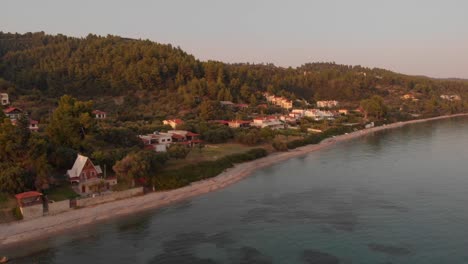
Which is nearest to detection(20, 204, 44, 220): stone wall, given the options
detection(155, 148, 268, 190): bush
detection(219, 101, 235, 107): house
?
detection(155, 148, 268, 190): bush

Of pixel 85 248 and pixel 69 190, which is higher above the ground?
→ pixel 69 190

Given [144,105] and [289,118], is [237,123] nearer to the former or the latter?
[289,118]

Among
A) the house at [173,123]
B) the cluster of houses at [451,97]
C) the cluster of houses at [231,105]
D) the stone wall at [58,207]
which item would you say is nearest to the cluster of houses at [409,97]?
the cluster of houses at [451,97]

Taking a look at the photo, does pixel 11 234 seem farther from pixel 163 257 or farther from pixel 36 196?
pixel 163 257

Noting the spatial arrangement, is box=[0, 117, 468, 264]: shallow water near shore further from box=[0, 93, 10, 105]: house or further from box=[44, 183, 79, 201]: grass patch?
box=[0, 93, 10, 105]: house

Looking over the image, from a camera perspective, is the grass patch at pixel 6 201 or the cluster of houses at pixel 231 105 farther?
the cluster of houses at pixel 231 105

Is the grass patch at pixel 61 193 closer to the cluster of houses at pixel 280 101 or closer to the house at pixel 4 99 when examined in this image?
the house at pixel 4 99

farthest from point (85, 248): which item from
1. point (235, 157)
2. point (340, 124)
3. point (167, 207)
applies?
point (340, 124)
